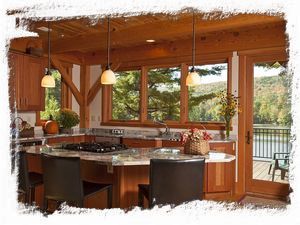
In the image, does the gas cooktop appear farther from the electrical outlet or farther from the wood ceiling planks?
the electrical outlet

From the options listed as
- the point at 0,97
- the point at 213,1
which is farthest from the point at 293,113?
the point at 0,97

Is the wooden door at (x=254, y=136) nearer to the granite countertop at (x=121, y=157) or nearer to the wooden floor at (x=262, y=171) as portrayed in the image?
the wooden floor at (x=262, y=171)

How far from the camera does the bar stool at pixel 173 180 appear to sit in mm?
1942

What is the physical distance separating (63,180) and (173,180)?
84cm

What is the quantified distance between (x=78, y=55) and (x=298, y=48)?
5220 mm

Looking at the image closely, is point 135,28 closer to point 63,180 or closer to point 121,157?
point 121,157

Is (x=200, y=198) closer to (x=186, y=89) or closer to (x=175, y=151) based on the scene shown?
(x=175, y=151)

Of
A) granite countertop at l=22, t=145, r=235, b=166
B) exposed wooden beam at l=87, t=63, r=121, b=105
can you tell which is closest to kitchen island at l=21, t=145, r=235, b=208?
granite countertop at l=22, t=145, r=235, b=166

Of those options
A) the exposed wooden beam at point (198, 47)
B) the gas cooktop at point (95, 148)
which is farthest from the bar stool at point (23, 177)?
the exposed wooden beam at point (198, 47)

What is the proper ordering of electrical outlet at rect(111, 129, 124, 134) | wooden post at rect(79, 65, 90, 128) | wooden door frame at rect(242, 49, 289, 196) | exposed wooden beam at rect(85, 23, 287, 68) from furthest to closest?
wooden post at rect(79, 65, 90, 128), electrical outlet at rect(111, 129, 124, 134), wooden door frame at rect(242, 49, 289, 196), exposed wooden beam at rect(85, 23, 287, 68)

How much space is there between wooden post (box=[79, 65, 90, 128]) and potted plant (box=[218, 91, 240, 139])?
2.96 metres

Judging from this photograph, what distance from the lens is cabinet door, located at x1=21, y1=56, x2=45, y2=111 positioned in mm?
4562

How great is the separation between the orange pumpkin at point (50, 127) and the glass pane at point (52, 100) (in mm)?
504

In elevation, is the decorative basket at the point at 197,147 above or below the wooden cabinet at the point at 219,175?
above
